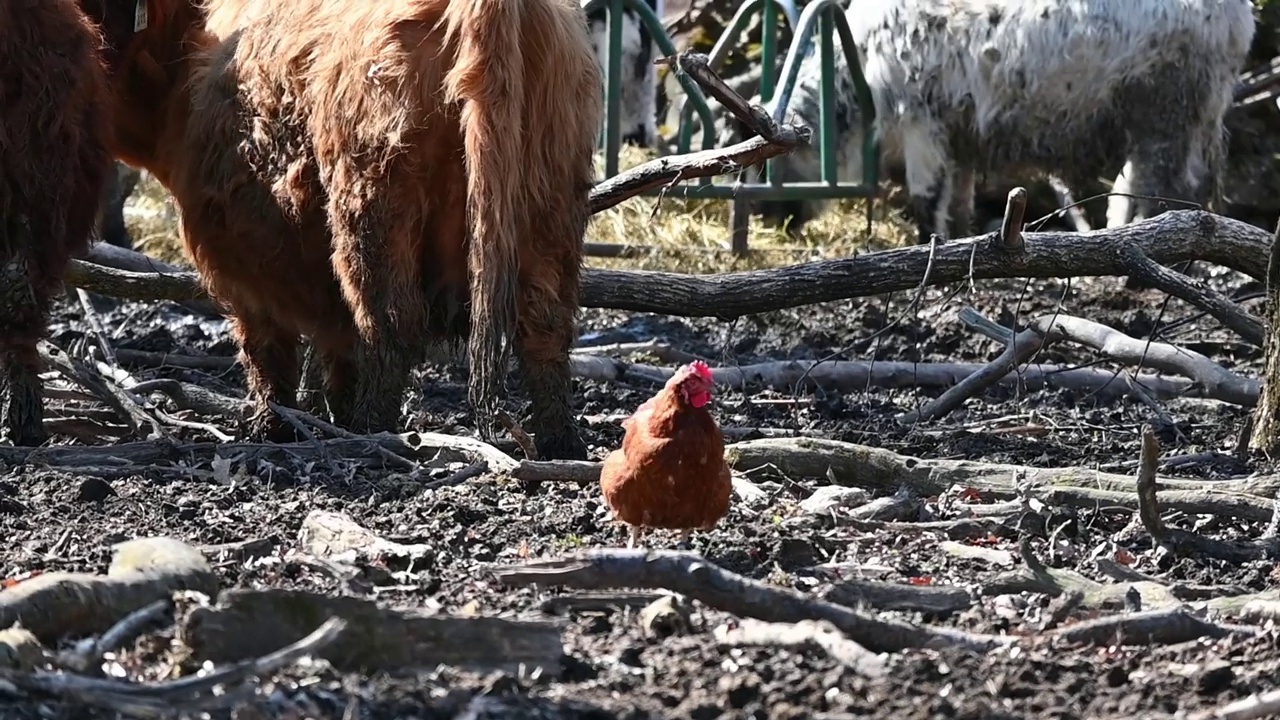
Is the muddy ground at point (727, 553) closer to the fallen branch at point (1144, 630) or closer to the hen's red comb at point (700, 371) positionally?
the fallen branch at point (1144, 630)

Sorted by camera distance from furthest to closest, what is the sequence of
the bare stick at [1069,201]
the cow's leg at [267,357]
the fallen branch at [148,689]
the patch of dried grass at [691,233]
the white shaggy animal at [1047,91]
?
the bare stick at [1069,201] < the patch of dried grass at [691,233] < the white shaggy animal at [1047,91] < the cow's leg at [267,357] < the fallen branch at [148,689]


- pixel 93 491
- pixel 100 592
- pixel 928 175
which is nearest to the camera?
pixel 100 592

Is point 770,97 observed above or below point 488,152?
above

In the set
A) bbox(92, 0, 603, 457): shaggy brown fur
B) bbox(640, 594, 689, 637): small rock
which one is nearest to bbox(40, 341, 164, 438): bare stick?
bbox(92, 0, 603, 457): shaggy brown fur

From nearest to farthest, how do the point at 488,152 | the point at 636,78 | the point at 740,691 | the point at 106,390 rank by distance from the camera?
the point at 740,691 < the point at 488,152 < the point at 106,390 < the point at 636,78

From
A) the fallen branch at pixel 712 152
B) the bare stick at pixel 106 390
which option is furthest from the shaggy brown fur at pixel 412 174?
the bare stick at pixel 106 390

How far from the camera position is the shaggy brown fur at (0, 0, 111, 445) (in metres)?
5.30

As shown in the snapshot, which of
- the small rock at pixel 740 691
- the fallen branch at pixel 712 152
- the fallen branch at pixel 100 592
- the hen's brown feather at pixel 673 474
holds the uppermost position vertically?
the fallen branch at pixel 712 152

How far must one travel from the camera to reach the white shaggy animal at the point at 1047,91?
10.2 metres

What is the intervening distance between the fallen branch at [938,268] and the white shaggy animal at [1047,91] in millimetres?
4468

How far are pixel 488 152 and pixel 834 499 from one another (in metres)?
1.44

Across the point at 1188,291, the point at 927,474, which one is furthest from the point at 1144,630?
the point at 1188,291

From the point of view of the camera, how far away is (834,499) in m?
4.71

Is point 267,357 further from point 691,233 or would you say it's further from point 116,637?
point 691,233
